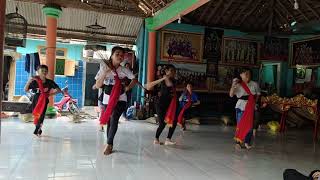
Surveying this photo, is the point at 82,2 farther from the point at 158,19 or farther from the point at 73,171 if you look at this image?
the point at 73,171

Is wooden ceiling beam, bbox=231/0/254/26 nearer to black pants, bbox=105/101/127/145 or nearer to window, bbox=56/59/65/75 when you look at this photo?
black pants, bbox=105/101/127/145

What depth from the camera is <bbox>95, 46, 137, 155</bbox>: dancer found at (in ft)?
16.3

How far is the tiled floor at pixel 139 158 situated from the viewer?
397 centimetres

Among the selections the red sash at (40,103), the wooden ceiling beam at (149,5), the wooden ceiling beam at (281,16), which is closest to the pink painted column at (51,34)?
the wooden ceiling beam at (149,5)

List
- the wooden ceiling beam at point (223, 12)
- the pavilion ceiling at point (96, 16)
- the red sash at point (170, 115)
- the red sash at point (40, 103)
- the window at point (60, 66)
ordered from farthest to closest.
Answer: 1. the window at point (60, 66)
2. the wooden ceiling beam at point (223, 12)
3. the pavilion ceiling at point (96, 16)
4. the red sash at point (40, 103)
5. the red sash at point (170, 115)

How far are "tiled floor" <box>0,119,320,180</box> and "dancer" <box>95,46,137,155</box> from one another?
1.35ft

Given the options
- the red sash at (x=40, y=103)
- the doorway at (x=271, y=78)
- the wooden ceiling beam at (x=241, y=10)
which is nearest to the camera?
the red sash at (x=40, y=103)

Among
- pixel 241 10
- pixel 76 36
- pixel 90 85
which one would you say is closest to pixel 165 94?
pixel 241 10

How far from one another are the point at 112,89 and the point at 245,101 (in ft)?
7.84

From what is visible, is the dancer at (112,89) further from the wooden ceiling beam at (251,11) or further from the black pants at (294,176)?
the wooden ceiling beam at (251,11)

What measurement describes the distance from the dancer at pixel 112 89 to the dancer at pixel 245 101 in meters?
1.99

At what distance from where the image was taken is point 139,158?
4855 millimetres

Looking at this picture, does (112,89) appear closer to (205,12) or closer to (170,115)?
(170,115)

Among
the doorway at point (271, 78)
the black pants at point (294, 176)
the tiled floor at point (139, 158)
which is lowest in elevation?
the tiled floor at point (139, 158)
